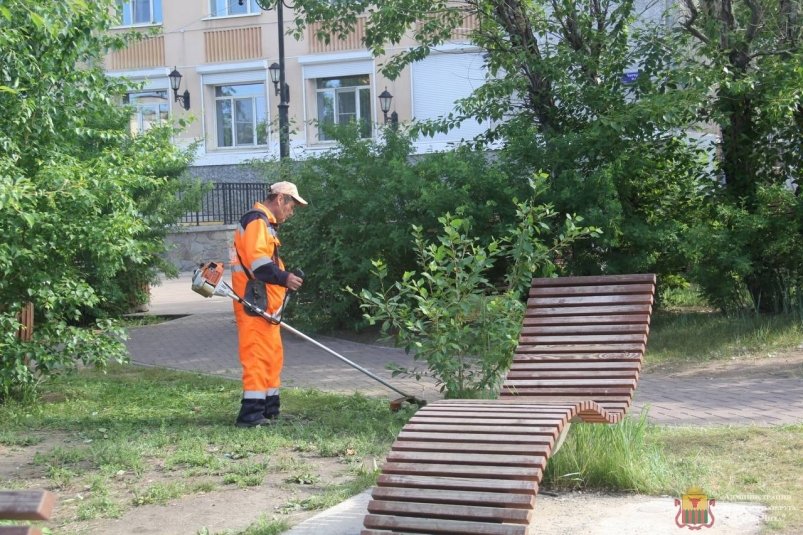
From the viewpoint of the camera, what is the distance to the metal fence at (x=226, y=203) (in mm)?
25734

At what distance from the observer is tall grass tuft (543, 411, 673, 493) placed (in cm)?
542

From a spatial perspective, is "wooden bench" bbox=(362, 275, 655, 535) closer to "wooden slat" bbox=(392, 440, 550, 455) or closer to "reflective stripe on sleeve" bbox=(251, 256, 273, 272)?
"wooden slat" bbox=(392, 440, 550, 455)

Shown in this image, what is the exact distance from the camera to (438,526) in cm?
405

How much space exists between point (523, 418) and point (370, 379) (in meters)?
5.05

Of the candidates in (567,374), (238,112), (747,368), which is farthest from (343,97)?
(567,374)

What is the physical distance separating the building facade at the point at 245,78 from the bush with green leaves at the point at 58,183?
1996 cm

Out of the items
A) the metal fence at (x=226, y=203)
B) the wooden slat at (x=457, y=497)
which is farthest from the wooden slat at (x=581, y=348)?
the metal fence at (x=226, y=203)

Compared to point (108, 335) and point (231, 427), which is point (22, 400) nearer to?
point (108, 335)

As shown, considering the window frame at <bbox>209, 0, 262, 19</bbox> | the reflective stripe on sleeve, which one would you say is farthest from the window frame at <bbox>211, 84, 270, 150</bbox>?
the reflective stripe on sleeve

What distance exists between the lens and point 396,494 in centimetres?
427

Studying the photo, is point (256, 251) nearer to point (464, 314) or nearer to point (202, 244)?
point (464, 314)

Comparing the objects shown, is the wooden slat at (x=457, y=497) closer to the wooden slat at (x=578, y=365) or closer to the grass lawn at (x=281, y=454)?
the grass lawn at (x=281, y=454)

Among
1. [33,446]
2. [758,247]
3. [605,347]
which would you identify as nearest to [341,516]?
[605,347]

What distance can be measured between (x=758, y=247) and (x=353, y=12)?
5.85 meters
